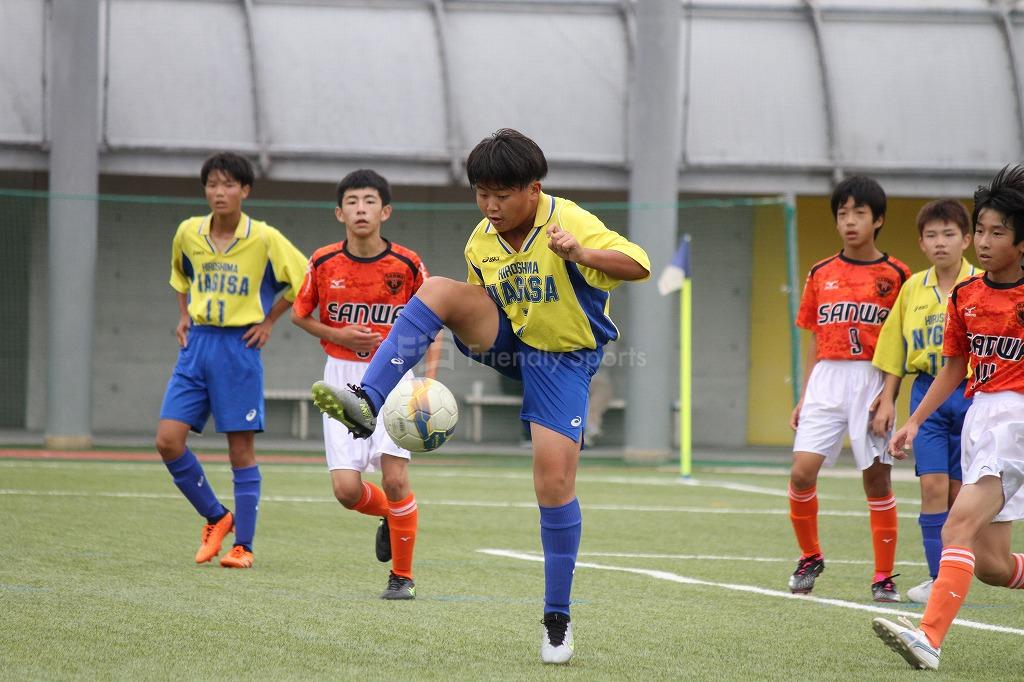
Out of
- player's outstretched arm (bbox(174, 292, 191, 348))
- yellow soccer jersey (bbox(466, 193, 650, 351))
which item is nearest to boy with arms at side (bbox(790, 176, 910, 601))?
yellow soccer jersey (bbox(466, 193, 650, 351))

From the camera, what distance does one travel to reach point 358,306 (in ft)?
21.9

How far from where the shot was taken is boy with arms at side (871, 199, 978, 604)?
21.2 ft

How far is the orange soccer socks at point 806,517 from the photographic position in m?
6.80

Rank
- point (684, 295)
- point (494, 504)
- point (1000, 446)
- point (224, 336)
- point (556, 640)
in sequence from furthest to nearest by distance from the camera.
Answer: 1. point (684, 295)
2. point (494, 504)
3. point (224, 336)
4. point (1000, 446)
5. point (556, 640)

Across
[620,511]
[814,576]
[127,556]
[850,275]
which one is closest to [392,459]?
[127,556]

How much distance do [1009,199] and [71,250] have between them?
12015 mm

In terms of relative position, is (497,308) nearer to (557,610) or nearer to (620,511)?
(557,610)

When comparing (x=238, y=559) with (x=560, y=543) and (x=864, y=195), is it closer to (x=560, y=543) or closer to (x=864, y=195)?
(x=560, y=543)

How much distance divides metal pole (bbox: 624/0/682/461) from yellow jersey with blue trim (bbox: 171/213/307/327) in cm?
813

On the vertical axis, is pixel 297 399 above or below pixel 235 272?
below

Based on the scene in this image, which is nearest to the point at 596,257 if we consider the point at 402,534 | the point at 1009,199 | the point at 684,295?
the point at 1009,199

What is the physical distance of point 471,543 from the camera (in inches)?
322

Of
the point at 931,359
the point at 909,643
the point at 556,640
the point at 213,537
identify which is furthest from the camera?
the point at 213,537

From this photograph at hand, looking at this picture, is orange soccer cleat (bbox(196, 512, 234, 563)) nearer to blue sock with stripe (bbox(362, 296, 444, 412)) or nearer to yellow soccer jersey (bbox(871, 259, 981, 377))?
blue sock with stripe (bbox(362, 296, 444, 412))
